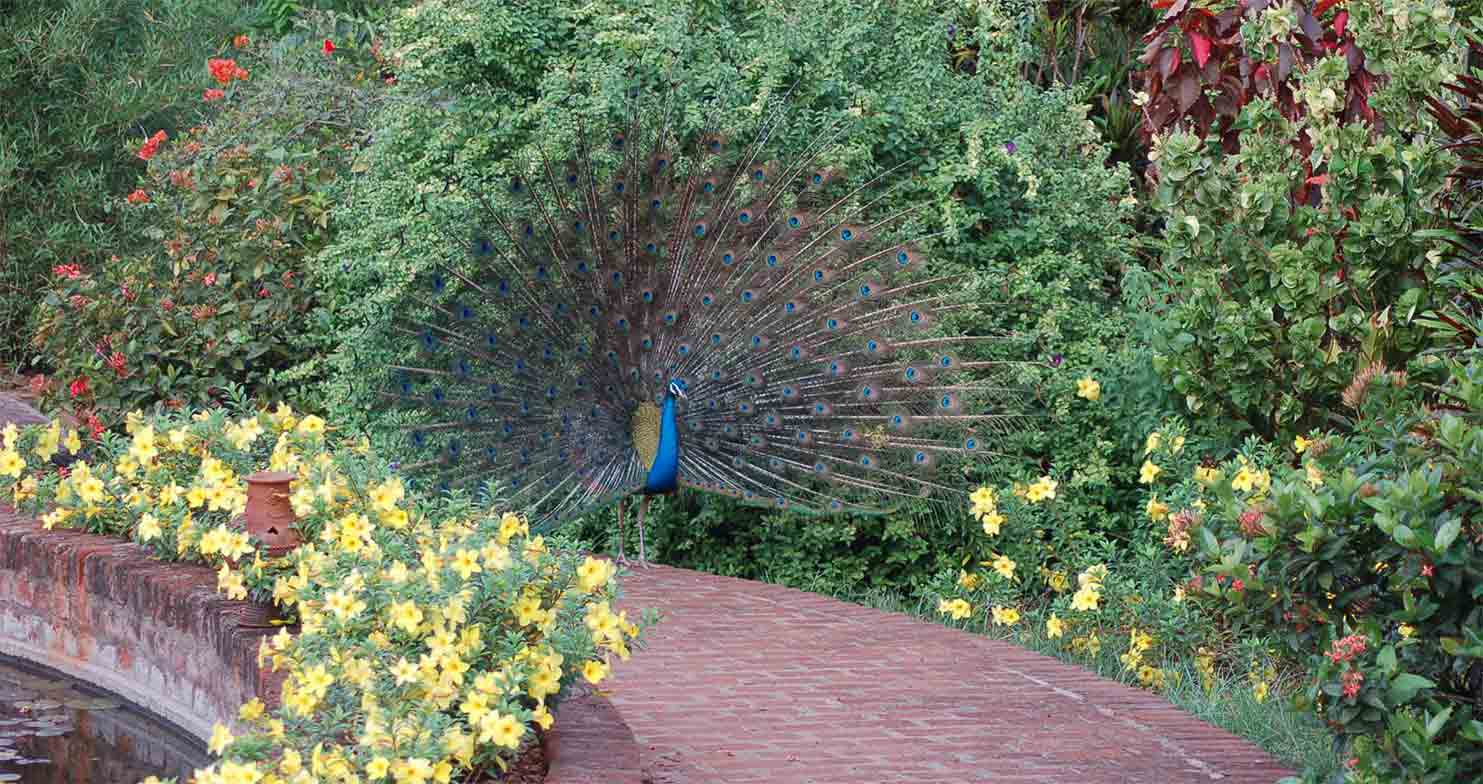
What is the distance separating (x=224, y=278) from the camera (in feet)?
33.8

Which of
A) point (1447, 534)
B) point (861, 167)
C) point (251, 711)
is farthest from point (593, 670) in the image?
point (861, 167)

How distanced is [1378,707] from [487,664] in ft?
6.80

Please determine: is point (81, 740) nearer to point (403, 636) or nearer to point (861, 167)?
point (403, 636)

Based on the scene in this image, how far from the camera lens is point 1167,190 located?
720cm

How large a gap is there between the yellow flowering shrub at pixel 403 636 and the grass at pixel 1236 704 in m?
1.94

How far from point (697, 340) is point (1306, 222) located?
287cm

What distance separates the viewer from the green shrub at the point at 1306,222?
6480 millimetres

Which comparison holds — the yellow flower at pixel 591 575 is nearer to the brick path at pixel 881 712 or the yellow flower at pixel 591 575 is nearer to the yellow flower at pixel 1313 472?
the brick path at pixel 881 712

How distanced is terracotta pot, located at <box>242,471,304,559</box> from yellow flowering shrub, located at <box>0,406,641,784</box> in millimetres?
47

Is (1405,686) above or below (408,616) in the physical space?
above

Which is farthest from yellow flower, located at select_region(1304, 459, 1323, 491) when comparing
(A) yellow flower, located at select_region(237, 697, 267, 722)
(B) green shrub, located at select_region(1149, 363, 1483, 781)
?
(A) yellow flower, located at select_region(237, 697, 267, 722)

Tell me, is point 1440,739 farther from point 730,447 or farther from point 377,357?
point 377,357

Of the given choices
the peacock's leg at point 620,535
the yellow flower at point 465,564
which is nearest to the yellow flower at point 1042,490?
the peacock's leg at point 620,535

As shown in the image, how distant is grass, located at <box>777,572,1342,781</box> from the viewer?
5.51 metres
